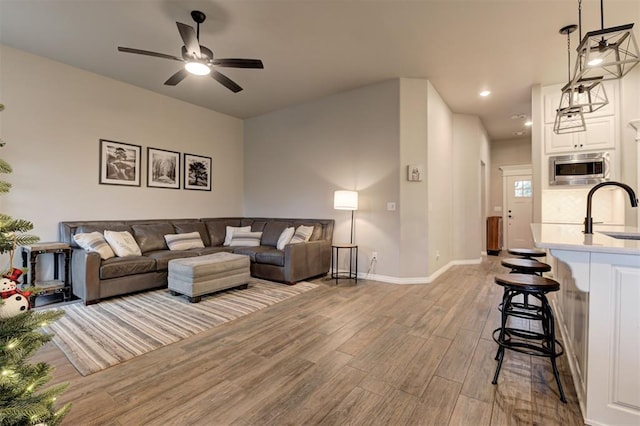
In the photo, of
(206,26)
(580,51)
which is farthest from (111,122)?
(580,51)

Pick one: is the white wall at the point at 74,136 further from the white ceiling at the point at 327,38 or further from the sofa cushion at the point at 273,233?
the sofa cushion at the point at 273,233

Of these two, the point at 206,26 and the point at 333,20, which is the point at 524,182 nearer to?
the point at 333,20

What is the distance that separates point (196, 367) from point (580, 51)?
128 inches

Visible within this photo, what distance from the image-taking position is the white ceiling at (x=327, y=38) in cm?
277

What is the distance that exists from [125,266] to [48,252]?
84 cm

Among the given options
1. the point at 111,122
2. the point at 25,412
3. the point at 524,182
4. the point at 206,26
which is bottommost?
the point at 25,412

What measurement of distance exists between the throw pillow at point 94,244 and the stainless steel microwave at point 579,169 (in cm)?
620

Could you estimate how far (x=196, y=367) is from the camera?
208cm

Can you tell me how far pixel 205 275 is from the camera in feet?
11.4

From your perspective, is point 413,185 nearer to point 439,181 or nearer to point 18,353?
point 439,181

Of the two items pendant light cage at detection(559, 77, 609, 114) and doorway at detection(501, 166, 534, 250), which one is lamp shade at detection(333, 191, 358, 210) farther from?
doorway at detection(501, 166, 534, 250)

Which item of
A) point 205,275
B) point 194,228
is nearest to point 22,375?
point 205,275

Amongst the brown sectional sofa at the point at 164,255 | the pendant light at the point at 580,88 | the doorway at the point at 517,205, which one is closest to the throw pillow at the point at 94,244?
the brown sectional sofa at the point at 164,255

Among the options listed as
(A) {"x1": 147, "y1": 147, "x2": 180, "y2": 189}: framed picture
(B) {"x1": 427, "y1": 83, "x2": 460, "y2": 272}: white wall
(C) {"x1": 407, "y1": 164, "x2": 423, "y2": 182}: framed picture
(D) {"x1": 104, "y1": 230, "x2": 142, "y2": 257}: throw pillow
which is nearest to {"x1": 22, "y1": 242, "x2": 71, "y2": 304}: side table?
(D) {"x1": 104, "y1": 230, "x2": 142, "y2": 257}: throw pillow
